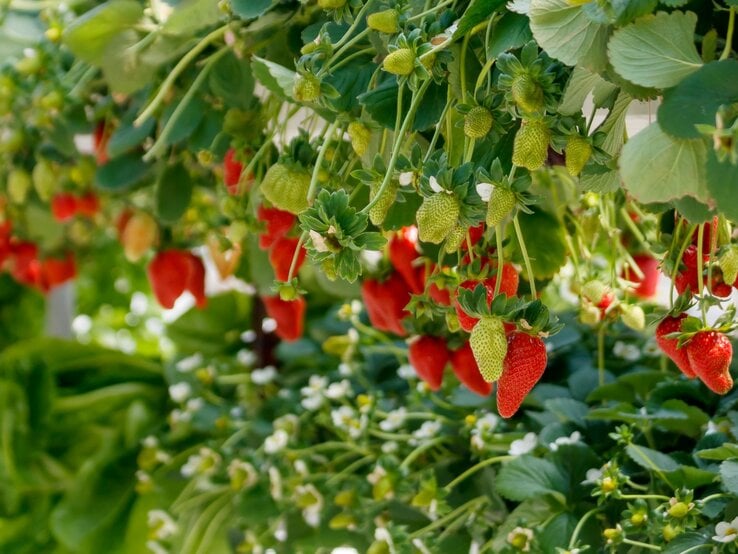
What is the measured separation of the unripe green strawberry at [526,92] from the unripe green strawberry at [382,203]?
87 millimetres

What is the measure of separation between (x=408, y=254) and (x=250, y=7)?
0.25m

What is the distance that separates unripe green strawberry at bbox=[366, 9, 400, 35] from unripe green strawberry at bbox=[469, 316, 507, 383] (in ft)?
0.52

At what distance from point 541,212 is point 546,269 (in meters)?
0.05

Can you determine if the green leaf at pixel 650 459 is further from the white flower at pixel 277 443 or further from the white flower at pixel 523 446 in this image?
the white flower at pixel 277 443

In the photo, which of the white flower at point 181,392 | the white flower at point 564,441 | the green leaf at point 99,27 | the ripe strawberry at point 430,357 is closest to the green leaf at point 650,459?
the white flower at point 564,441

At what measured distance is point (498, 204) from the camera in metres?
0.48

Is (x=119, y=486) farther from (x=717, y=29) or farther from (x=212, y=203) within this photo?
(x=717, y=29)

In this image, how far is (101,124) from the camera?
984 mm

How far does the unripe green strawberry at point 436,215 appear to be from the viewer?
0.48 metres

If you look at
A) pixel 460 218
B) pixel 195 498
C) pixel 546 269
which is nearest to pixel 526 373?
pixel 460 218

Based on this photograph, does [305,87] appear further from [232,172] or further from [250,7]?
[232,172]

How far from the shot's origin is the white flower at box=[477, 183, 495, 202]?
479 mm

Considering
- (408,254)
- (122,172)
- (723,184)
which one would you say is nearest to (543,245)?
(408,254)

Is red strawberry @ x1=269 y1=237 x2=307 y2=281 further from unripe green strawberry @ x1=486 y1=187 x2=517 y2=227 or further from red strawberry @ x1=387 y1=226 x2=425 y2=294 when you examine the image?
unripe green strawberry @ x1=486 y1=187 x2=517 y2=227
